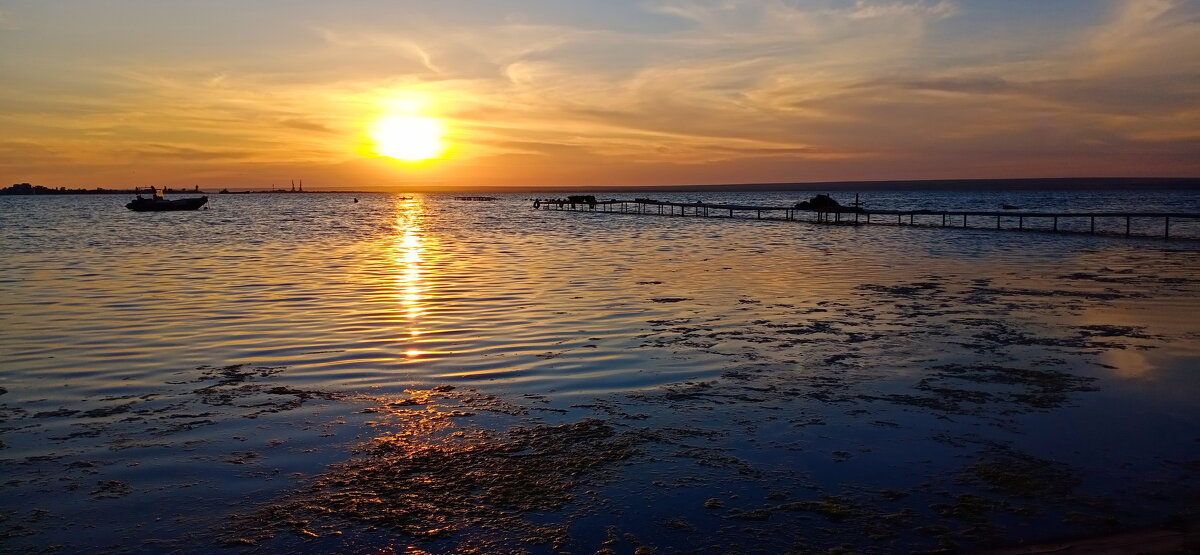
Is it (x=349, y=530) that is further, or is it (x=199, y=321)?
(x=199, y=321)

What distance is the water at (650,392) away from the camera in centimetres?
570

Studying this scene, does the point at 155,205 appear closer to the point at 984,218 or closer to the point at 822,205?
the point at 822,205

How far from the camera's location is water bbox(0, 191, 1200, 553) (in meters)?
5.70

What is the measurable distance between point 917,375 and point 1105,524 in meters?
4.45

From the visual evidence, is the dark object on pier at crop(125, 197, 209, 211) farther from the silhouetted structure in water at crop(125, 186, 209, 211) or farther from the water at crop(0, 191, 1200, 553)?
the water at crop(0, 191, 1200, 553)

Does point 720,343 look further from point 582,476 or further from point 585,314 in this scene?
point 582,476

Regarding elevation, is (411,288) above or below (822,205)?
below

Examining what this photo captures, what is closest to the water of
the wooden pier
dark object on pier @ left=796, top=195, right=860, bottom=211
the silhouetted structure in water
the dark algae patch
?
the dark algae patch

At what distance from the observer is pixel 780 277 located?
2120 cm

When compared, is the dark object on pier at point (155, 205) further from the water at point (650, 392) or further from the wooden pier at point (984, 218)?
the water at point (650, 392)

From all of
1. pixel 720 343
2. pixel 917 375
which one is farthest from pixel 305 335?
pixel 917 375

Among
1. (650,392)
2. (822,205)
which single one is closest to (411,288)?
(650,392)

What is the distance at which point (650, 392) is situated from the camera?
8.98 meters

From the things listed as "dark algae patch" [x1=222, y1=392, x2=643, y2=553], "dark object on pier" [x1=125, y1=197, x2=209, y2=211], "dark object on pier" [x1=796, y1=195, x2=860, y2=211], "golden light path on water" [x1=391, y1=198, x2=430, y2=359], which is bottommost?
"dark algae patch" [x1=222, y1=392, x2=643, y2=553]
